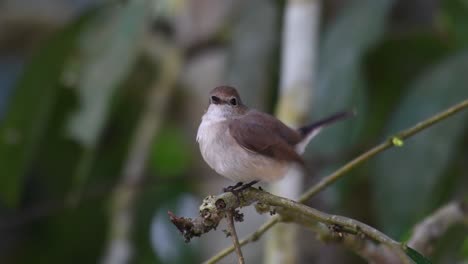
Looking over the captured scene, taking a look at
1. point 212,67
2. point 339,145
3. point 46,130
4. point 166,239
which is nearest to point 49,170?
point 46,130

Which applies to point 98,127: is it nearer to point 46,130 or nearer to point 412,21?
point 46,130

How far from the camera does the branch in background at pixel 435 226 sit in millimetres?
2078

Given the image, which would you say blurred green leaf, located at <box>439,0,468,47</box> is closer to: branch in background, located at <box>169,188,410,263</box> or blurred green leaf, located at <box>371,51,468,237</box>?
blurred green leaf, located at <box>371,51,468,237</box>

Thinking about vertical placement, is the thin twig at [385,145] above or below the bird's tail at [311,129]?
below

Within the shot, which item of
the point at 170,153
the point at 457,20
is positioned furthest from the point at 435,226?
the point at 170,153

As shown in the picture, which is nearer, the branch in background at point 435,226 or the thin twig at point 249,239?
the thin twig at point 249,239

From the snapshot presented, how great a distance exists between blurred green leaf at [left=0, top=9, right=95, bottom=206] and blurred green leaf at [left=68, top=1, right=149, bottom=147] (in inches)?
4.9

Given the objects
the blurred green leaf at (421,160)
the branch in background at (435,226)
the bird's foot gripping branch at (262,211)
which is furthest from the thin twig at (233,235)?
the blurred green leaf at (421,160)

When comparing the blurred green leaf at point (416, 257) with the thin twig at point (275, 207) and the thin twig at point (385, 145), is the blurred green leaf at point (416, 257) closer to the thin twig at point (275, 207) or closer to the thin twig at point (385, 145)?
the thin twig at point (275, 207)

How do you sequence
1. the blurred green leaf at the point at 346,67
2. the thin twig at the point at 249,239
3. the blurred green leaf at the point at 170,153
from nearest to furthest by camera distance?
the thin twig at the point at 249,239 < the blurred green leaf at the point at 346,67 < the blurred green leaf at the point at 170,153

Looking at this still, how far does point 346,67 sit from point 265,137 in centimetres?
102

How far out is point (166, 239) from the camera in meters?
3.88

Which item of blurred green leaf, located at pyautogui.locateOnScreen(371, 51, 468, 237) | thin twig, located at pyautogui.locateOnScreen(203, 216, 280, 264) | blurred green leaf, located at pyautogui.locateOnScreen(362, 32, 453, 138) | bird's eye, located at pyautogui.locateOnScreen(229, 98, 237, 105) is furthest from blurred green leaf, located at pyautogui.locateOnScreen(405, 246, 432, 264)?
blurred green leaf, located at pyautogui.locateOnScreen(362, 32, 453, 138)

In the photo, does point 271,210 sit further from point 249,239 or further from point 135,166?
point 135,166
